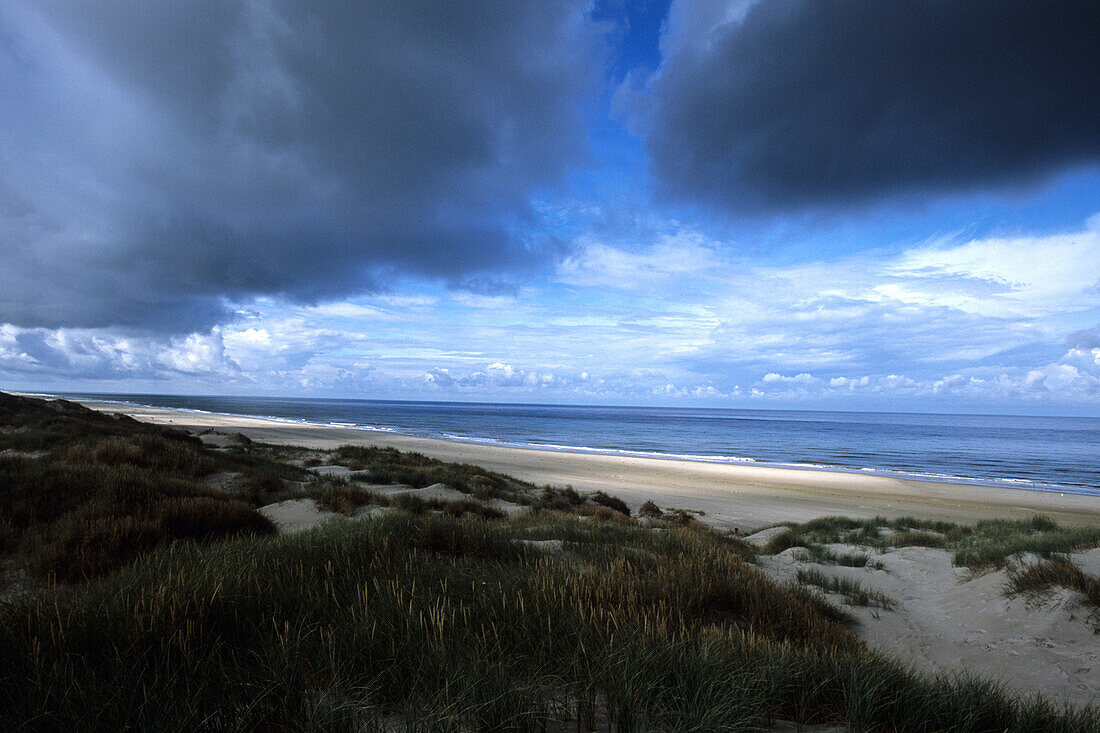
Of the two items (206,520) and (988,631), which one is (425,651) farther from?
(988,631)

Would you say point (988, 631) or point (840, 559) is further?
point (840, 559)

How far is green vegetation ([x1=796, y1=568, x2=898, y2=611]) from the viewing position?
22.3 ft

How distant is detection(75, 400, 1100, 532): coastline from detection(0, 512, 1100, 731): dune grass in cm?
1451

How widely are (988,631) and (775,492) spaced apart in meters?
19.8

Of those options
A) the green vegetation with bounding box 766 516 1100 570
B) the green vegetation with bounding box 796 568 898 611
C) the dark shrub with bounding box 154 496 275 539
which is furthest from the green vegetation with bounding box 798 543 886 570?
the dark shrub with bounding box 154 496 275 539

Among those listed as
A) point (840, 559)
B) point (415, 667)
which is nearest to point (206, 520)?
point (415, 667)

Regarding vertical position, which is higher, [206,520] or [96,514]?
[96,514]

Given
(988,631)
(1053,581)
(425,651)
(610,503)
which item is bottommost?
(610,503)

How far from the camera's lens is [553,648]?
2.72 m

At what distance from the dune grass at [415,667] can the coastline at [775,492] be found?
47.6 ft

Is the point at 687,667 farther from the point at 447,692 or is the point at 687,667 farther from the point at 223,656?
the point at 223,656

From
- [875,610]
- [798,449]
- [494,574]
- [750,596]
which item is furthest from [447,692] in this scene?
[798,449]

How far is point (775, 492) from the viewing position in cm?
2445

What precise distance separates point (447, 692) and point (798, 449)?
181 ft
